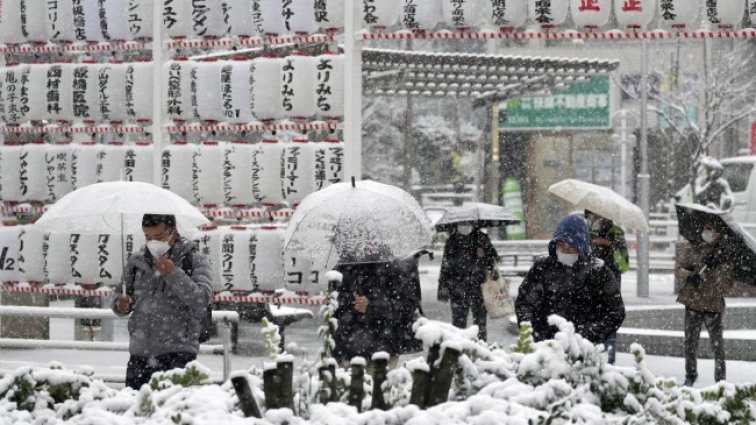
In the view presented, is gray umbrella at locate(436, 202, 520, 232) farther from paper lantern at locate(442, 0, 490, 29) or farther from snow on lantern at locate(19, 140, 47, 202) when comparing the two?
snow on lantern at locate(19, 140, 47, 202)

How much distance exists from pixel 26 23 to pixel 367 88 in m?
11.9

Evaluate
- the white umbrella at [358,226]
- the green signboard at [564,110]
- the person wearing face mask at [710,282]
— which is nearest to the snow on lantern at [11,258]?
the white umbrella at [358,226]

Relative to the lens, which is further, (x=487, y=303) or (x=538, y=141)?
(x=538, y=141)

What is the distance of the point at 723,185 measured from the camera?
2531 cm

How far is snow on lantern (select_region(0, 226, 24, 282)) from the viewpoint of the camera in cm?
1472

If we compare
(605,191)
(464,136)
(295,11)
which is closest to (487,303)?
(605,191)

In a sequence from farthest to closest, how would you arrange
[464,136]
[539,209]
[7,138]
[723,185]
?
[464,136] < [539,209] < [723,185] < [7,138]

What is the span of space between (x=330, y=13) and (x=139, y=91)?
231cm

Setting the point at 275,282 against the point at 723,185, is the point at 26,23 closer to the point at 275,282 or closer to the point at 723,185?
the point at 275,282

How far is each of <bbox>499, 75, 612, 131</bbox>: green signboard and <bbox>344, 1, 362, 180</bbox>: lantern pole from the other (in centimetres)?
2874

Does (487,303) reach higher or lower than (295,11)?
lower

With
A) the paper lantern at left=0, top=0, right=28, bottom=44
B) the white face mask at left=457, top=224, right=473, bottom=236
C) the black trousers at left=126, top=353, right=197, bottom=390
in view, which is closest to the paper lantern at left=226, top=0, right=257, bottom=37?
the paper lantern at left=0, top=0, right=28, bottom=44

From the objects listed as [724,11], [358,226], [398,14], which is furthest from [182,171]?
[724,11]

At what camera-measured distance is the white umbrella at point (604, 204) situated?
44.6 ft
